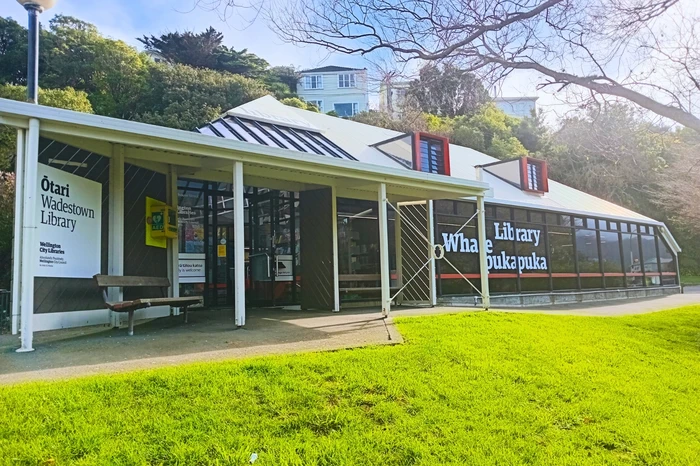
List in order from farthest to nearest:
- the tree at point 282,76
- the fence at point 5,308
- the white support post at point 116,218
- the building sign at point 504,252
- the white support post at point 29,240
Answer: the tree at point 282,76, the building sign at point 504,252, the fence at point 5,308, the white support post at point 116,218, the white support post at point 29,240

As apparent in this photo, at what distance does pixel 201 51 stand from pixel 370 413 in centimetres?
4165

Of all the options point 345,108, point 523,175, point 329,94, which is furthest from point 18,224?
point 329,94

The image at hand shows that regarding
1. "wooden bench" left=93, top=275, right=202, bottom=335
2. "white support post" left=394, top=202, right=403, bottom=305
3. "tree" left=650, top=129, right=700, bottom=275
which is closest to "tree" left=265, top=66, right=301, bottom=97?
"tree" left=650, top=129, right=700, bottom=275

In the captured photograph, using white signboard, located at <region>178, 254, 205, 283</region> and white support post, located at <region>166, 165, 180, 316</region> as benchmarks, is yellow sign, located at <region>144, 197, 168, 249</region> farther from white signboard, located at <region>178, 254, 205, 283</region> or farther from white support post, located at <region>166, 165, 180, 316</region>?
white signboard, located at <region>178, 254, 205, 283</region>

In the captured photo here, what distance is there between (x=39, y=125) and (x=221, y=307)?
587 centimetres

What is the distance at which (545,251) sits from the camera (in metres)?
16.4

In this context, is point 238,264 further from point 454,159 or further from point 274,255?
point 454,159

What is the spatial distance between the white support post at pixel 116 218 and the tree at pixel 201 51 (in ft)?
115

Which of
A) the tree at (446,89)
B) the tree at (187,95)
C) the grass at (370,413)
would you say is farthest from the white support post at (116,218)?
the tree at (187,95)

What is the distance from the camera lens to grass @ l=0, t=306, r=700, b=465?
3498 millimetres

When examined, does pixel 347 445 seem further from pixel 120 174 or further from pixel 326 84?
pixel 326 84

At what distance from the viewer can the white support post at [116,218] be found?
815 centimetres

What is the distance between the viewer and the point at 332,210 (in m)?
10.6

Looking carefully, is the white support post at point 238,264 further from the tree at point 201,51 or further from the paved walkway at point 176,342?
the tree at point 201,51
